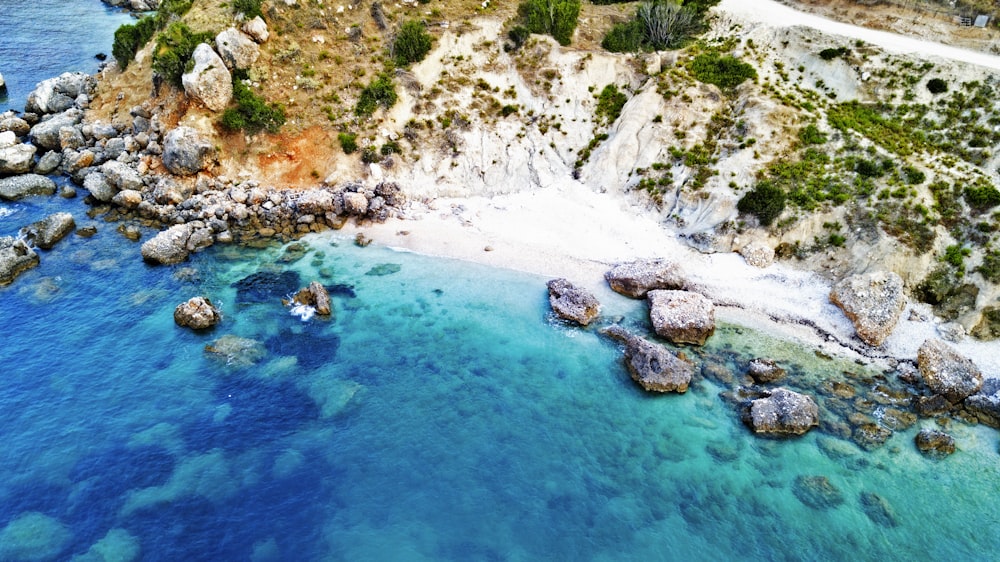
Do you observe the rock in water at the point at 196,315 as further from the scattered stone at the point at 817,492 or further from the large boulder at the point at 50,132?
the scattered stone at the point at 817,492

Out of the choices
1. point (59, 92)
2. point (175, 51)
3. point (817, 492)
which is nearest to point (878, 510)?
point (817, 492)

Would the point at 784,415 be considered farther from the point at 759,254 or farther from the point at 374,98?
the point at 374,98

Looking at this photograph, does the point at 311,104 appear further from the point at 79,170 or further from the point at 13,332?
the point at 13,332

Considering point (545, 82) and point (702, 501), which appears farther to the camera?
point (545, 82)

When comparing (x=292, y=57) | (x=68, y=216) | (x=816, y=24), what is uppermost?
(x=816, y=24)

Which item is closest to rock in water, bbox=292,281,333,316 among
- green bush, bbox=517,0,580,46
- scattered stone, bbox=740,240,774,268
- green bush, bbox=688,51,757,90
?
scattered stone, bbox=740,240,774,268

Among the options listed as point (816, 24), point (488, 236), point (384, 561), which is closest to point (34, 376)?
point (384, 561)
